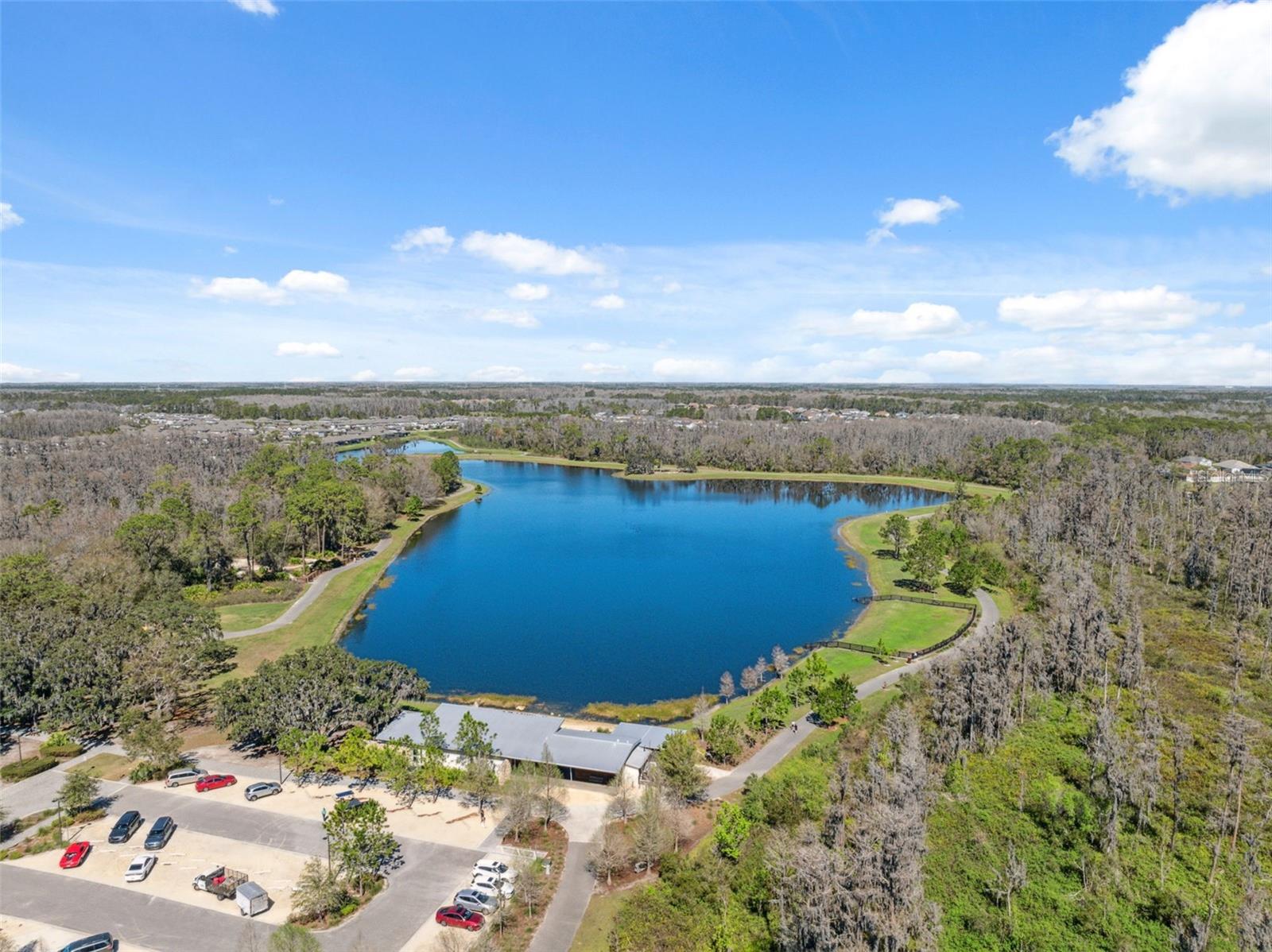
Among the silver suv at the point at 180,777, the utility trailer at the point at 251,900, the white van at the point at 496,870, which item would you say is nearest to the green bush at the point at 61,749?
the silver suv at the point at 180,777

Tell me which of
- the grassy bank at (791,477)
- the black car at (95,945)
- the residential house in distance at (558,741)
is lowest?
the black car at (95,945)

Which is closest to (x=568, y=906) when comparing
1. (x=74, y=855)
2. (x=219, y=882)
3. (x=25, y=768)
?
(x=219, y=882)

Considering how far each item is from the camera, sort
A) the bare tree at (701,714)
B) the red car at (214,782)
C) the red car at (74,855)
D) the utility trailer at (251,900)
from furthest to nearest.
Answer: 1. the bare tree at (701,714)
2. the red car at (214,782)
3. the red car at (74,855)
4. the utility trailer at (251,900)

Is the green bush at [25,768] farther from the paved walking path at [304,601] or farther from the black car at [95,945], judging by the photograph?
the paved walking path at [304,601]

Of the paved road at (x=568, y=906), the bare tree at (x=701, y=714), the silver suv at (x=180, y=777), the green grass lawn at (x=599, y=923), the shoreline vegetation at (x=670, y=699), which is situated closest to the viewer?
the green grass lawn at (x=599, y=923)

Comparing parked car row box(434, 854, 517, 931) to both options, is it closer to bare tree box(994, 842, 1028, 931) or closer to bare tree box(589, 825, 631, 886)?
bare tree box(589, 825, 631, 886)

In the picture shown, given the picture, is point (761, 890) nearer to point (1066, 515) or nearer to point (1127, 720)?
point (1127, 720)

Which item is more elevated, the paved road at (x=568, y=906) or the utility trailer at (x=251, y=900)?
the utility trailer at (x=251, y=900)
